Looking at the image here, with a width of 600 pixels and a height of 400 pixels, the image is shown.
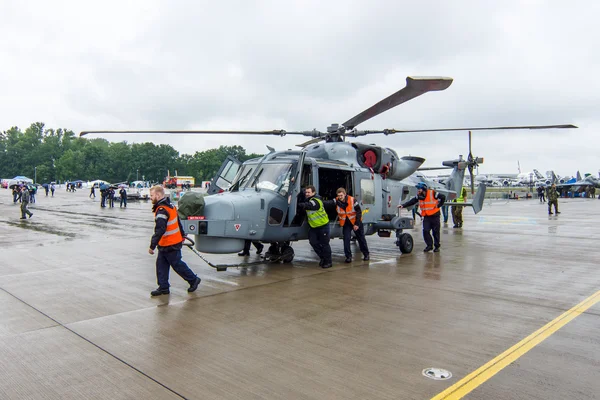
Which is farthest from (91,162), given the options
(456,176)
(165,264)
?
(165,264)

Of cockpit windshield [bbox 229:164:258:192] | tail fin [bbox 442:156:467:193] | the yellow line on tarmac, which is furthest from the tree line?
the yellow line on tarmac

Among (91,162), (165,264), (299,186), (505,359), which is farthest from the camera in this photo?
(91,162)

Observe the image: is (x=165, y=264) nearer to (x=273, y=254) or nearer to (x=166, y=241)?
(x=166, y=241)

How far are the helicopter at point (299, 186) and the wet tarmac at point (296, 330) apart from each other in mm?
760

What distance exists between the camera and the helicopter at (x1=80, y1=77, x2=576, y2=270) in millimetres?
6816

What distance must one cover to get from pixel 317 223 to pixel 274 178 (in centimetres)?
120

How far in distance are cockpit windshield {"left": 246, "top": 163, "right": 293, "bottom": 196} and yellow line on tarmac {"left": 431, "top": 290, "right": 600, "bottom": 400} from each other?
466 centimetres

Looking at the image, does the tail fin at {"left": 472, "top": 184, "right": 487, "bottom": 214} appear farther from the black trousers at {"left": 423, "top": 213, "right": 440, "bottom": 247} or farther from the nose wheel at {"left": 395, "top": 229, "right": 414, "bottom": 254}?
the nose wheel at {"left": 395, "top": 229, "right": 414, "bottom": 254}

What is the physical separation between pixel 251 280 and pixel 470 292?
345cm

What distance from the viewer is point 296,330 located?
442 centimetres

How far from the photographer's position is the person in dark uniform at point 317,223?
7559mm

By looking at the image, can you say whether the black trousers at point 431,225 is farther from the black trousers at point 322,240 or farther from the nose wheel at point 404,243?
the black trousers at point 322,240

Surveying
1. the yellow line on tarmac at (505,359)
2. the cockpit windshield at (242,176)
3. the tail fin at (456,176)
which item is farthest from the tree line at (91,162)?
the yellow line on tarmac at (505,359)

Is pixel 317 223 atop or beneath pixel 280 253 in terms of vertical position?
atop
